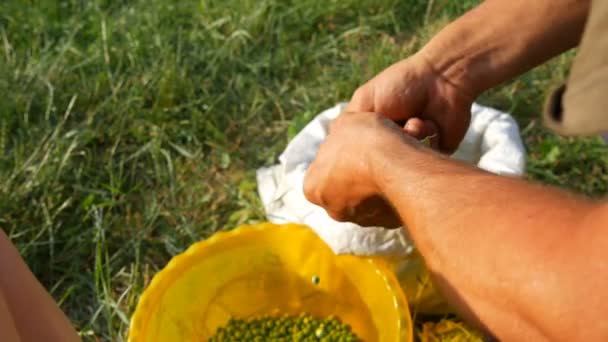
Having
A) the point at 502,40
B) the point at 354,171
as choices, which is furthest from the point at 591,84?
the point at 502,40

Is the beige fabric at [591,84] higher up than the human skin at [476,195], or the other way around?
the beige fabric at [591,84]

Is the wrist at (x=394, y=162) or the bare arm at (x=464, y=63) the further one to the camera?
the bare arm at (x=464, y=63)

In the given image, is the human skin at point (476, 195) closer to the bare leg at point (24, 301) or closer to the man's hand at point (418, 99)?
the man's hand at point (418, 99)

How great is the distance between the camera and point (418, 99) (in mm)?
1370

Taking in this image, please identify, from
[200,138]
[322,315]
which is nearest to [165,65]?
[200,138]

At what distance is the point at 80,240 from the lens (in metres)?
1.67

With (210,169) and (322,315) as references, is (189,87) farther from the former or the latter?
(322,315)

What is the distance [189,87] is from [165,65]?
0.09 metres

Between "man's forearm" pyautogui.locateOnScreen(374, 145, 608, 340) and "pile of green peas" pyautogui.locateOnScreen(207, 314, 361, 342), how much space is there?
57 centimetres

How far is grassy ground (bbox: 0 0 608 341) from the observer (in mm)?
1675

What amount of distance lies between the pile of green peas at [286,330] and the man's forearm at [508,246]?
1.86ft

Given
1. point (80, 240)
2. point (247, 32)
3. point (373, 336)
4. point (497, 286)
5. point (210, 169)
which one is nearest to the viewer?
point (497, 286)

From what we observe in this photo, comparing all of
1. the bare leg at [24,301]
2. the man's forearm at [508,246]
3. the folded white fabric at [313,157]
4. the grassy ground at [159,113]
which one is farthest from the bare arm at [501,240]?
the grassy ground at [159,113]

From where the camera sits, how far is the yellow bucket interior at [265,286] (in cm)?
141
